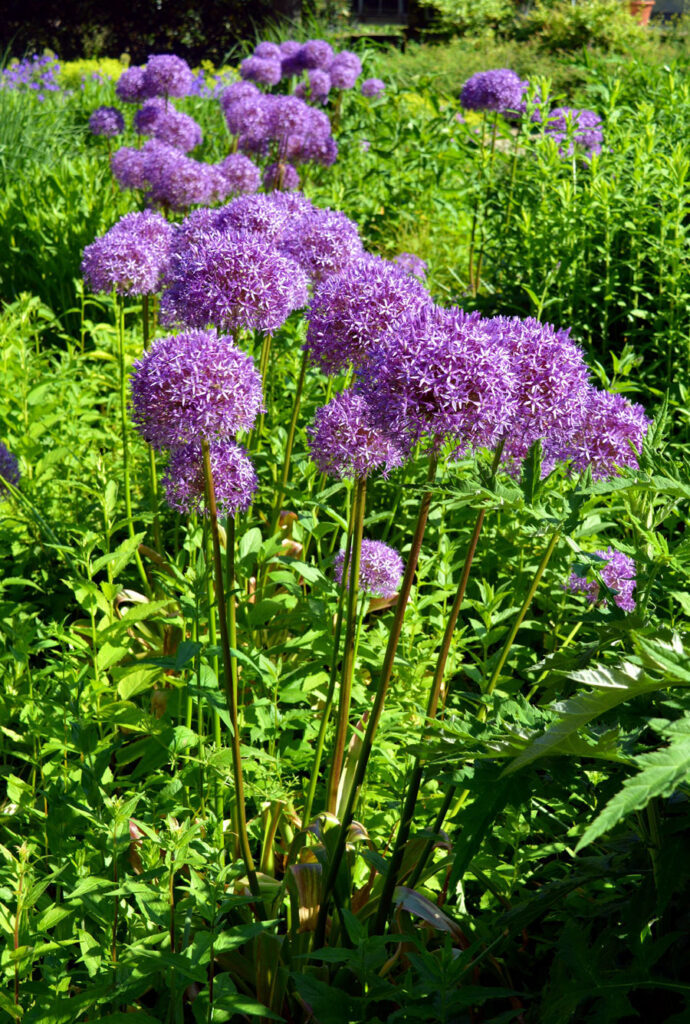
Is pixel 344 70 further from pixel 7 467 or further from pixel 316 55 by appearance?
pixel 7 467

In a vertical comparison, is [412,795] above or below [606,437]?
below

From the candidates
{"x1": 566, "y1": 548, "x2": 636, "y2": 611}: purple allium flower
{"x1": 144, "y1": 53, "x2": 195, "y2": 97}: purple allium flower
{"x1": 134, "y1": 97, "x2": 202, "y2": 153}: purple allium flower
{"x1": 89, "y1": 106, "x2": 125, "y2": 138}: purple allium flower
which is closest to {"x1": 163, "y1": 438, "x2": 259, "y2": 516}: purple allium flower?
{"x1": 566, "y1": 548, "x2": 636, "y2": 611}: purple allium flower

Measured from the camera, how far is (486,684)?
2238 millimetres

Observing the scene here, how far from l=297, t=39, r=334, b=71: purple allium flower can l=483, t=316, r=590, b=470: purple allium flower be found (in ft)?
20.3

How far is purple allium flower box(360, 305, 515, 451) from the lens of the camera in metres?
1.67

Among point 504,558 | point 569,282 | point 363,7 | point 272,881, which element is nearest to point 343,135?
point 569,282

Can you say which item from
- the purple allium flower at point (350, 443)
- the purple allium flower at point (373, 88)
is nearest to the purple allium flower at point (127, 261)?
the purple allium flower at point (350, 443)

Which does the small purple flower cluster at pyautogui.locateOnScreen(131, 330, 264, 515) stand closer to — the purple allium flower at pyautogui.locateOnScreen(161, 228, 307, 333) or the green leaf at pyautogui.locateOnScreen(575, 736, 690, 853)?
the purple allium flower at pyautogui.locateOnScreen(161, 228, 307, 333)

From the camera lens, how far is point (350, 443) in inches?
83.2

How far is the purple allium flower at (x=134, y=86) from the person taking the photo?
5.82m

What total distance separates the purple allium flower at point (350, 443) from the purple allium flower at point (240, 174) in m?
3.19

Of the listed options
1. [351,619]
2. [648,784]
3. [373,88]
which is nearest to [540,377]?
[351,619]

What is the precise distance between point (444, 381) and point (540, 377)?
0.94ft

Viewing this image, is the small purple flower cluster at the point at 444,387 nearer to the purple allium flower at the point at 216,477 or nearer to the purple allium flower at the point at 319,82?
the purple allium flower at the point at 216,477
